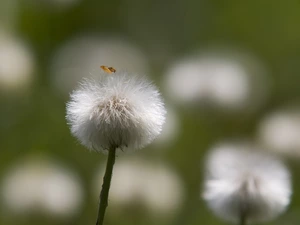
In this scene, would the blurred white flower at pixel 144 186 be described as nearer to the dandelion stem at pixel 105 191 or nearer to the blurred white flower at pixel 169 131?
the blurred white flower at pixel 169 131

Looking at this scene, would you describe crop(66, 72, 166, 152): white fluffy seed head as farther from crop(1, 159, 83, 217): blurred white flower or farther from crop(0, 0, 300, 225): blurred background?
crop(1, 159, 83, 217): blurred white flower

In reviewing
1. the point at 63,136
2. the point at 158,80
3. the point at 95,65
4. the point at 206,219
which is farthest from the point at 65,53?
the point at 206,219

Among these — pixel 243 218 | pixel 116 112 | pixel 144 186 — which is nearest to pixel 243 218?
pixel 243 218

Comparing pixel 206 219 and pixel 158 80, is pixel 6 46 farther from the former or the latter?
pixel 206 219

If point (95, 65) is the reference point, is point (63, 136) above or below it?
below

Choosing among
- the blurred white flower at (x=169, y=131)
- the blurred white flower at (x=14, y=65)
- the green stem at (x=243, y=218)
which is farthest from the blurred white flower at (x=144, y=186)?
the green stem at (x=243, y=218)

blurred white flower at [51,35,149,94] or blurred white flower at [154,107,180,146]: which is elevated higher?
blurred white flower at [51,35,149,94]

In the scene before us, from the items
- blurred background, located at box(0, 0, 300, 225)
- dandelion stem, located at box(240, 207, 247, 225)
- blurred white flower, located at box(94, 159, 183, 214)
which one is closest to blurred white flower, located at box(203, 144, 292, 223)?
dandelion stem, located at box(240, 207, 247, 225)
